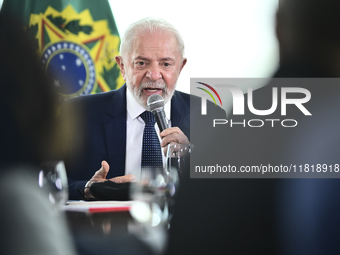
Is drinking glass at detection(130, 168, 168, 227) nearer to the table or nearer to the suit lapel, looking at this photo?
the table

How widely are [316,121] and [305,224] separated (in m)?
0.38

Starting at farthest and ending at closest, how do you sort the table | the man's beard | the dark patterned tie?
the man's beard → the dark patterned tie → the table

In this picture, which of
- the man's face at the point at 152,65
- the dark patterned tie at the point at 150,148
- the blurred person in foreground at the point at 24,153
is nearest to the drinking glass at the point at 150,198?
the blurred person in foreground at the point at 24,153

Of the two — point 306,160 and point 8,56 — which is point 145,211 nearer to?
point 306,160

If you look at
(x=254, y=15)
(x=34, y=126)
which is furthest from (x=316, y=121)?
(x=254, y=15)

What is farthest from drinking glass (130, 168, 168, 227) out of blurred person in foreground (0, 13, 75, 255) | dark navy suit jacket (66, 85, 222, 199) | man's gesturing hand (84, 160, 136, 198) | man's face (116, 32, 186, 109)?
man's face (116, 32, 186, 109)

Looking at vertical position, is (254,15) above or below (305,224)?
above

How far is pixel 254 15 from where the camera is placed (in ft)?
11.0

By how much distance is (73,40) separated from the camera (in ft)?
10.1

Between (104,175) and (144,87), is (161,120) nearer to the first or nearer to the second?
(104,175)

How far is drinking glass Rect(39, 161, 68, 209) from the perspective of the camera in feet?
2.77

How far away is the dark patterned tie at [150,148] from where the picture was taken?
2195mm

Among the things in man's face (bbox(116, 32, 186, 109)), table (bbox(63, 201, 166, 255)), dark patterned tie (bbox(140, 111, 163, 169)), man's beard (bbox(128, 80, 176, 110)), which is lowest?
table (bbox(63, 201, 166, 255))

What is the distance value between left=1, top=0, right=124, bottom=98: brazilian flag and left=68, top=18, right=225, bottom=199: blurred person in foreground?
688mm
